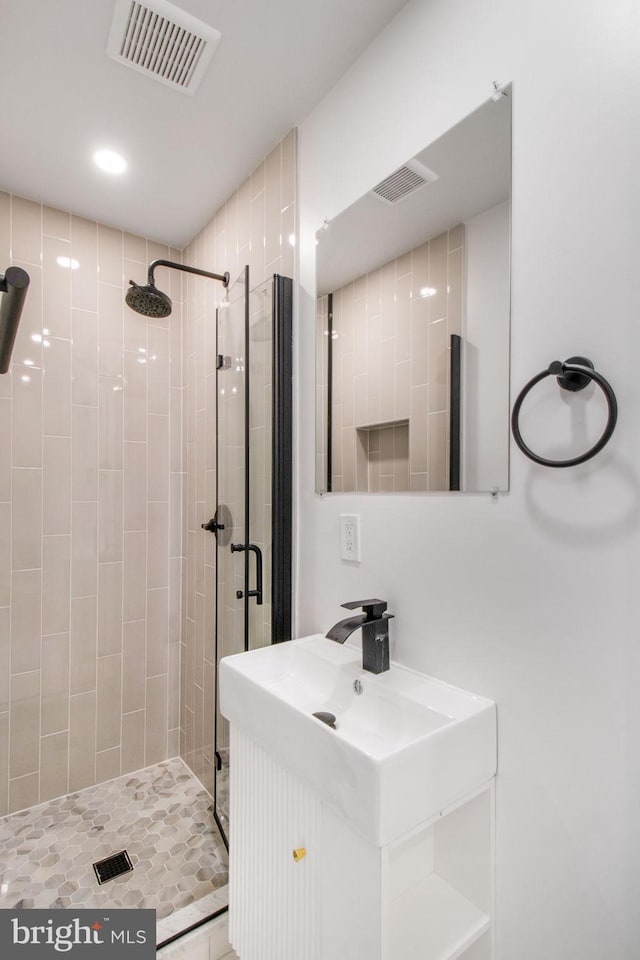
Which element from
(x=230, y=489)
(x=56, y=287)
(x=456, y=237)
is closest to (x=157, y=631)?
(x=230, y=489)

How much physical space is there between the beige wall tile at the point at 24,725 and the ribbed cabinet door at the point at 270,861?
1.20 m

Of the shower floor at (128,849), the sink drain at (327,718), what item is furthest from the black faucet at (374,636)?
the shower floor at (128,849)

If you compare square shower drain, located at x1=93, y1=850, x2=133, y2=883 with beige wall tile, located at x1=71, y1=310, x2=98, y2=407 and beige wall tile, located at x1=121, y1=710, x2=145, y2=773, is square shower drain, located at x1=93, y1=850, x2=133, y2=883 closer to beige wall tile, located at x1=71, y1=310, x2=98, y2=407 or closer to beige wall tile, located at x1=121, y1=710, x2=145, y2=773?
beige wall tile, located at x1=121, y1=710, x2=145, y2=773

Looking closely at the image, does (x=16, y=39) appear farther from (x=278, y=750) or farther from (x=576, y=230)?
(x=278, y=750)

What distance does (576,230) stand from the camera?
0.87 m

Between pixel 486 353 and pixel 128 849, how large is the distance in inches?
82.1

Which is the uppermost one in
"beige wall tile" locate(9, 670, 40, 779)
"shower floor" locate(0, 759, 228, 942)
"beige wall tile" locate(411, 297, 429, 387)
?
"beige wall tile" locate(411, 297, 429, 387)

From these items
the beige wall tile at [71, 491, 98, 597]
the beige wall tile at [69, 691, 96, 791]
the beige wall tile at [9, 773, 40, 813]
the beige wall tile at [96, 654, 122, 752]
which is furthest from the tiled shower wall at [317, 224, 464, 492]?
the beige wall tile at [9, 773, 40, 813]

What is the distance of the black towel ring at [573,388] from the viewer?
784mm

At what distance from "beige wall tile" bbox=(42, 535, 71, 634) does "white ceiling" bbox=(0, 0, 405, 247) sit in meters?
1.49

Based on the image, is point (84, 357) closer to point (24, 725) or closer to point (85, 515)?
point (85, 515)

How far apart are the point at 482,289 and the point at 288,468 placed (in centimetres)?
83

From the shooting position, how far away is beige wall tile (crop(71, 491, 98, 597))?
2.19 metres

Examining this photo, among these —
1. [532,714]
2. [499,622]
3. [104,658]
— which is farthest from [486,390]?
[104,658]
